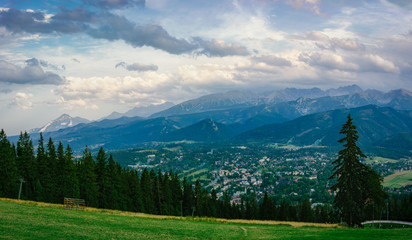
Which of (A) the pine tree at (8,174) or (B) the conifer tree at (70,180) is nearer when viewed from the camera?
(A) the pine tree at (8,174)

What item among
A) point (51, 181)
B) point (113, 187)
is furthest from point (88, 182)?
point (51, 181)

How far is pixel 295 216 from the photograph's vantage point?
99.6 meters

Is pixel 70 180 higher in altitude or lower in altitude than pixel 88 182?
higher

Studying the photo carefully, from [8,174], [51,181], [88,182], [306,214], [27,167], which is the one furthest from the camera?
[306,214]

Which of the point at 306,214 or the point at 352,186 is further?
the point at 306,214

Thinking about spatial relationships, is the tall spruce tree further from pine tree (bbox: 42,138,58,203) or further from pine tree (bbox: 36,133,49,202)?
pine tree (bbox: 36,133,49,202)

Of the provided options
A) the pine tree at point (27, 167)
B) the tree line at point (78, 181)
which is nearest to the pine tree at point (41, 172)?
the tree line at point (78, 181)

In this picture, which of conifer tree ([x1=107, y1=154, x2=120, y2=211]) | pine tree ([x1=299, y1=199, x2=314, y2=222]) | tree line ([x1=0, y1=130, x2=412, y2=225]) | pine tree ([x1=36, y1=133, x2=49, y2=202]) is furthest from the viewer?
pine tree ([x1=299, y1=199, x2=314, y2=222])

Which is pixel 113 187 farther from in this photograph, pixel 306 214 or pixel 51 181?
pixel 306 214

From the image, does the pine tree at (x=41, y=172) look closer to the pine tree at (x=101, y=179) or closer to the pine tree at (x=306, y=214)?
the pine tree at (x=101, y=179)

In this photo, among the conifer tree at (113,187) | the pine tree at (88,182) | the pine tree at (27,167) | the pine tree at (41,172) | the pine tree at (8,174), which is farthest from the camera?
the conifer tree at (113,187)

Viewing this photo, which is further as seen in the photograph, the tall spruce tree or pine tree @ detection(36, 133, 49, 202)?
pine tree @ detection(36, 133, 49, 202)

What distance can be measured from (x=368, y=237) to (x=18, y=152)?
83979mm

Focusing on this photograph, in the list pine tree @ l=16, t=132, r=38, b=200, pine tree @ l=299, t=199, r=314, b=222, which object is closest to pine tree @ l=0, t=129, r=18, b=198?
pine tree @ l=16, t=132, r=38, b=200
